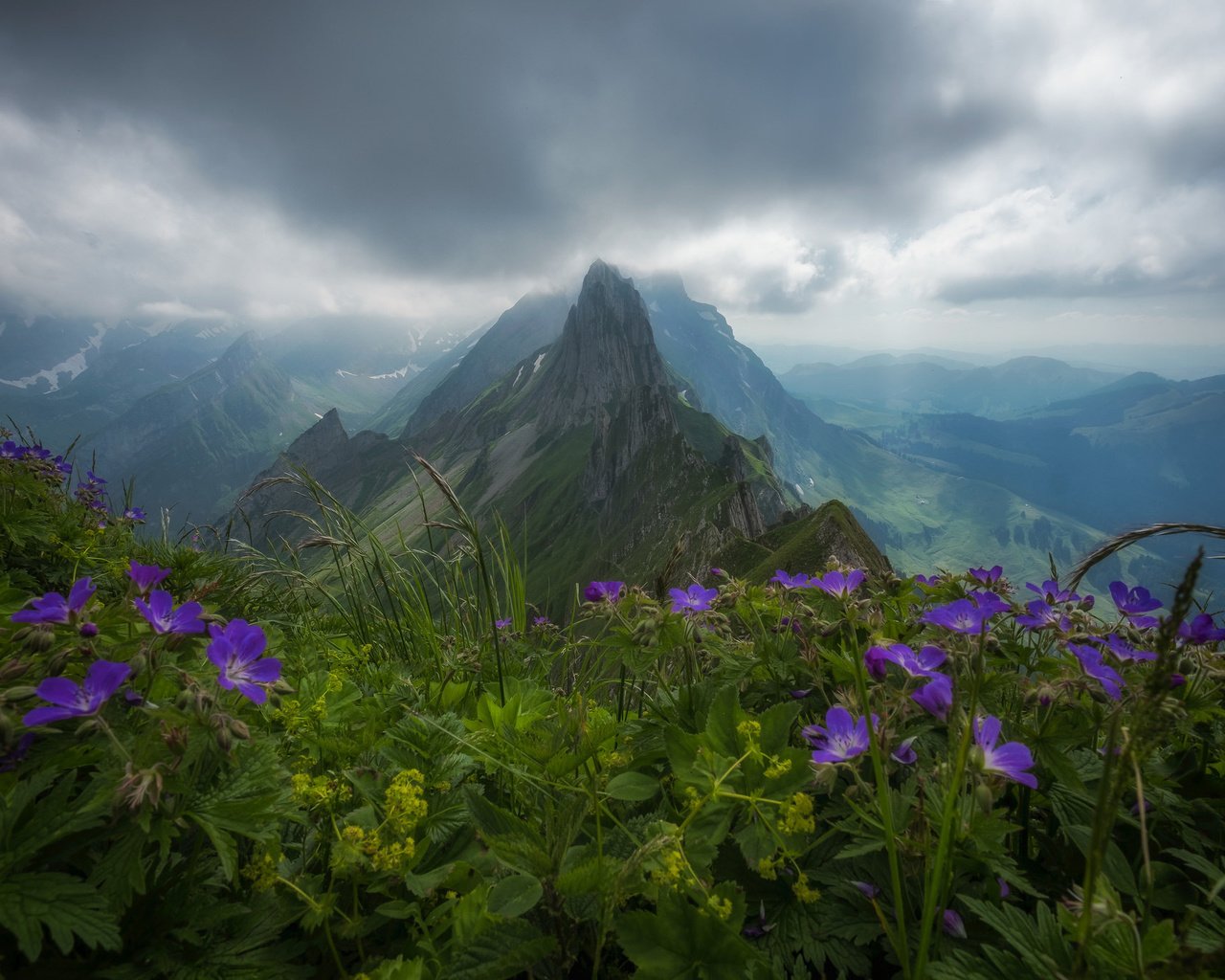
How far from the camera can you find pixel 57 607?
1812mm

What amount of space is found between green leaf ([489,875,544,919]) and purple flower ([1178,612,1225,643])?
2.63m

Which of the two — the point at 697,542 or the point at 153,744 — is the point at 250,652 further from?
the point at 697,542

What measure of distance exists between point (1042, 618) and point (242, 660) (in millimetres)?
3341

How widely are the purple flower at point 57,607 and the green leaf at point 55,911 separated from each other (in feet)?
2.19

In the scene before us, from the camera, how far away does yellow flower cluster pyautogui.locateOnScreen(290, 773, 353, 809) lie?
194 centimetres

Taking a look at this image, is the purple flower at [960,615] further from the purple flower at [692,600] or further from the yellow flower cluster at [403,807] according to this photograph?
the yellow flower cluster at [403,807]

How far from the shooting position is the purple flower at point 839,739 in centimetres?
192

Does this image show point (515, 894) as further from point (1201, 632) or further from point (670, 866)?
point (1201, 632)

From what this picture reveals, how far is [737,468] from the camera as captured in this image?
110 meters

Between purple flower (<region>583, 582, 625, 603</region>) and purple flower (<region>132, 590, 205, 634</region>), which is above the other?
purple flower (<region>132, 590, 205, 634</region>)

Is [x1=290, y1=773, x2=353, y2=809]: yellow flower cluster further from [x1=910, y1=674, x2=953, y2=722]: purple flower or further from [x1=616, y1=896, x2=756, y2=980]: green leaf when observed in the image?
[x1=910, y1=674, x2=953, y2=722]: purple flower

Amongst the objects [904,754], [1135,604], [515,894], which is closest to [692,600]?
[904,754]

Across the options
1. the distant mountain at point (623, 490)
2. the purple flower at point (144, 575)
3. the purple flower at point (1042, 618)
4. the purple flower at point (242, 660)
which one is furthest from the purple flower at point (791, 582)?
the distant mountain at point (623, 490)

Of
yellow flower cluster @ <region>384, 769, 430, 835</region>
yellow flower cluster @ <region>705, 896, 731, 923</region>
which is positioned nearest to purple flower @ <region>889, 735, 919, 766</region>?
yellow flower cluster @ <region>705, 896, 731, 923</region>
